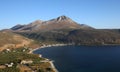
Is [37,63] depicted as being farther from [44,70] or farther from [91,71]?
[91,71]

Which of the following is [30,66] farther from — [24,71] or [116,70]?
[116,70]

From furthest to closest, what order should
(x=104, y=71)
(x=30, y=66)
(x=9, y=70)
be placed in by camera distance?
(x=30, y=66) < (x=104, y=71) < (x=9, y=70)

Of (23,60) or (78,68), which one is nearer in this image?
(78,68)

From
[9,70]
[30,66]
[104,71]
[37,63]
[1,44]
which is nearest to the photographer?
[9,70]

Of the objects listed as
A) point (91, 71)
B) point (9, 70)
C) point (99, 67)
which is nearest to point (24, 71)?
point (9, 70)

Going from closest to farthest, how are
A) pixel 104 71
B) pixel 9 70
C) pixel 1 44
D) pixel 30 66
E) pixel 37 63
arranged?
pixel 9 70, pixel 104 71, pixel 30 66, pixel 37 63, pixel 1 44

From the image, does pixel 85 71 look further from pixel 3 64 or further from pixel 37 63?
pixel 3 64

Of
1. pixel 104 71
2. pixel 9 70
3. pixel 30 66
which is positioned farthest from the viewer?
pixel 30 66

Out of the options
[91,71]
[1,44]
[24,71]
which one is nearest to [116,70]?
[91,71]

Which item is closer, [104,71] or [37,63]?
[104,71]
